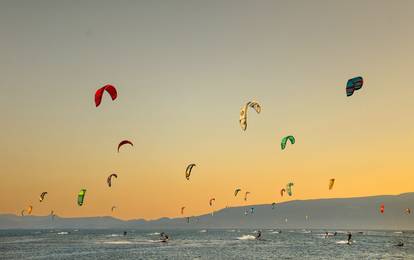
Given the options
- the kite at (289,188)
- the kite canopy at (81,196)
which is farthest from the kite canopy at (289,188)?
the kite canopy at (81,196)

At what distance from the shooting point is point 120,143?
42.6 meters

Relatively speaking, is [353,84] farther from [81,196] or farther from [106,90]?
[81,196]

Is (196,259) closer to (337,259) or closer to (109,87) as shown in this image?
(337,259)

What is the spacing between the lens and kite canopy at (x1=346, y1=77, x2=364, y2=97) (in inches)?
1447

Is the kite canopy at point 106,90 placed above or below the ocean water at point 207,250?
above

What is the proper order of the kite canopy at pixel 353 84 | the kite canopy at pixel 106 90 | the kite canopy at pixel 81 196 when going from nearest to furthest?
the kite canopy at pixel 106 90
the kite canopy at pixel 353 84
the kite canopy at pixel 81 196

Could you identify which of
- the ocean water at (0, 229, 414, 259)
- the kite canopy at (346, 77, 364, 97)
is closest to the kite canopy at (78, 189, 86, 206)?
the ocean water at (0, 229, 414, 259)

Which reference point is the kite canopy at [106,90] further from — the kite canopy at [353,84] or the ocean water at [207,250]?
the ocean water at [207,250]

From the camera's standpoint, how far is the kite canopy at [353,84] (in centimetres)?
3675

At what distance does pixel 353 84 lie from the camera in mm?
37188

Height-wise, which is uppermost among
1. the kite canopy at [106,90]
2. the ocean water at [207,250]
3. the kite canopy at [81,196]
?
the kite canopy at [106,90]

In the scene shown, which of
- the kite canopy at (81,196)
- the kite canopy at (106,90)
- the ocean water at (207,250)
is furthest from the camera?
the ocean water at (207,250)

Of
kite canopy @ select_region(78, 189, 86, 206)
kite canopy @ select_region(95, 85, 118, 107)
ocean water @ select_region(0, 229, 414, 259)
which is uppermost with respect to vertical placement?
kite canopy @ select_region(95, 85, 118, 107)

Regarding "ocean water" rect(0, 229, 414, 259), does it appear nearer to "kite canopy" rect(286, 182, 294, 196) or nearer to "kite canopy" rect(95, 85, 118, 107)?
"kite canopy" rect(286, 182, 294, 196)
